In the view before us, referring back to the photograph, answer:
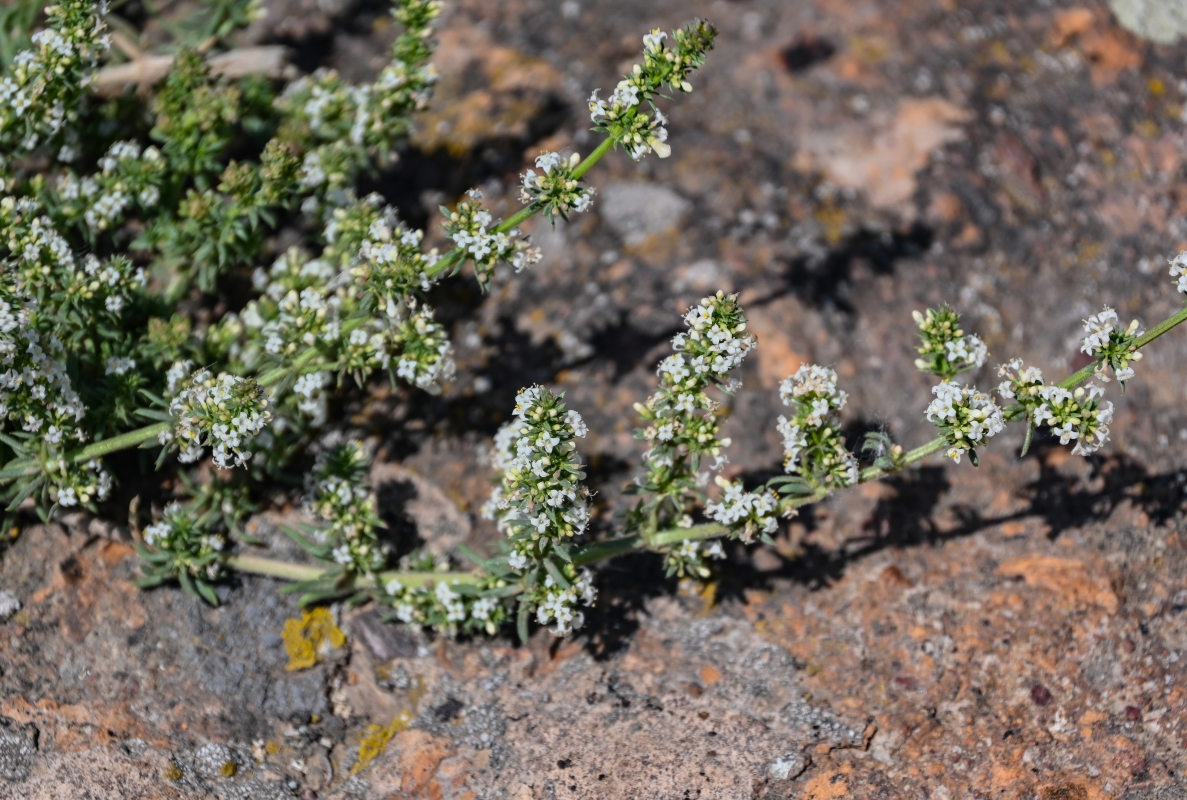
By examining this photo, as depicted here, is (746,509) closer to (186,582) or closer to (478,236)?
(478,236)

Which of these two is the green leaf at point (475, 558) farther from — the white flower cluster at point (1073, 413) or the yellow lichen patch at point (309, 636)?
the white flower cluster at point (1073, 413)

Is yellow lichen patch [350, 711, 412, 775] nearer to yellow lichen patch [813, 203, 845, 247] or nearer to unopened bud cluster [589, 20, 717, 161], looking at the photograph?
unopened bud cluster [589, 20, 717, 161]

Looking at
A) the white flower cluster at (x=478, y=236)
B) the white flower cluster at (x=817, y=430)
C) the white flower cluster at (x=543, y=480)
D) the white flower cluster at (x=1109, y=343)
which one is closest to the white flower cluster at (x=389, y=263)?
the white flower cluster at (x=478, y=236)

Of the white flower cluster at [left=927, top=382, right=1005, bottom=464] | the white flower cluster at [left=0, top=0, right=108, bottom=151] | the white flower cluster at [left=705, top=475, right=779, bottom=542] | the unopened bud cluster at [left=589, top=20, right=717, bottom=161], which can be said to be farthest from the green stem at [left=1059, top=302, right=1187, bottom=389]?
the white flower cluster at [left=0, top=0, right=108, bottom=151]

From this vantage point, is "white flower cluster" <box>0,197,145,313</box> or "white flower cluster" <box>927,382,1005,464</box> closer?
"white flower cluster" <box>927,382,1005,464</box>

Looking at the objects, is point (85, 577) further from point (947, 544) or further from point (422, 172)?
point (947, 544)

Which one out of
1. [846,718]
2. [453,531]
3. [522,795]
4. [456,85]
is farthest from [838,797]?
[456,85]

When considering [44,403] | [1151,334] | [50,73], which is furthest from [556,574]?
[50,73]
